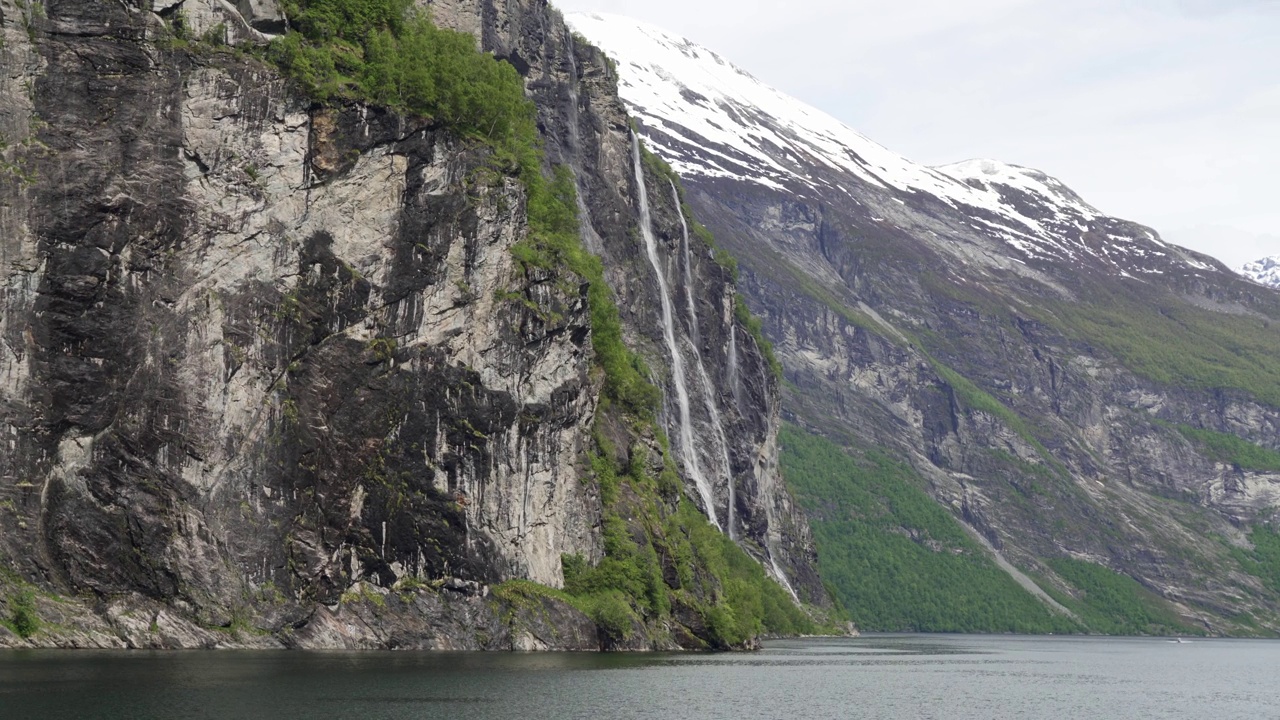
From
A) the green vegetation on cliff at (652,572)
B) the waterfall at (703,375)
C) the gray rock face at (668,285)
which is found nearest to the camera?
the green vegetation on cliff at (652,572)

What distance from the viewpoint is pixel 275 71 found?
84.1 metres

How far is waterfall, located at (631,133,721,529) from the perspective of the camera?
15088 cm

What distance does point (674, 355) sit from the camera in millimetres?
152375

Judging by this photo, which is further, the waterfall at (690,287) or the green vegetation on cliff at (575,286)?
the waterfall at (690,287)

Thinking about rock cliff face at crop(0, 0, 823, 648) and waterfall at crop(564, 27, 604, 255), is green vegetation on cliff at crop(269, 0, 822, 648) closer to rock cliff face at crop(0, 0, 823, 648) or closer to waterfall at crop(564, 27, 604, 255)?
rock cliff face at crop(0, 0, 823, 648)

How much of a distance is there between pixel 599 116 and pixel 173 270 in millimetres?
78622

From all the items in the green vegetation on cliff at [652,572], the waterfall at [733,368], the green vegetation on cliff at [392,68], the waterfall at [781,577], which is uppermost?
the green vegetation on cliff at [392,68]

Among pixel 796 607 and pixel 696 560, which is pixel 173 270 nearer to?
pixel 696 560

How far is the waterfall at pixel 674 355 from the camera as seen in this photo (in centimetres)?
15088

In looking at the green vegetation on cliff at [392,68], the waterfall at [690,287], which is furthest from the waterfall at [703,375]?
the green vegetation on cliff at [392,68]

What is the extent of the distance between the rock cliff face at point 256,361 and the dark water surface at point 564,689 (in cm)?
488

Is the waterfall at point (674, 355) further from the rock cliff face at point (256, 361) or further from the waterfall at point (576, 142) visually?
the rock cliff face at point (256, 361)

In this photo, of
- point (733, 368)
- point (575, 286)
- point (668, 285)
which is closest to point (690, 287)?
point (668, 285)

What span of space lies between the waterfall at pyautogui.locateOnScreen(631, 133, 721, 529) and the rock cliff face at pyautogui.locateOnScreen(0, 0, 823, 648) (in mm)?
56717
